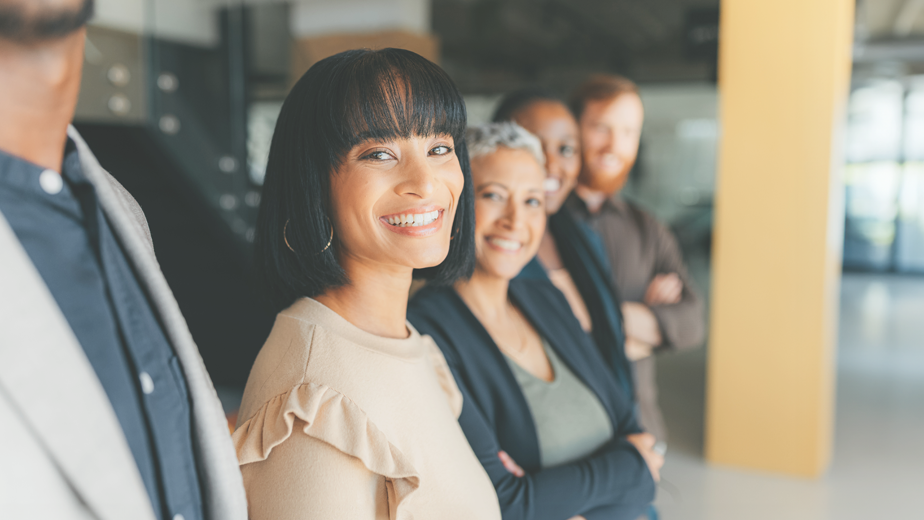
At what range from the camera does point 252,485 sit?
0.96m

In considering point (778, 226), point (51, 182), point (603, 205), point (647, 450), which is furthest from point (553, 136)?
point (778, 226)

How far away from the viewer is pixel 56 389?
2.11ft

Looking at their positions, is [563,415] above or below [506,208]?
below

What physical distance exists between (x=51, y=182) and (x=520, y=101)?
1759mm

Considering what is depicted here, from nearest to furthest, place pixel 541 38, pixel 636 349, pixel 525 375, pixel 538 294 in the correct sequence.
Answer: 1. pixel 525 375
2. pixel 538 294
3. pixel 636 349
4. pixel 541 38

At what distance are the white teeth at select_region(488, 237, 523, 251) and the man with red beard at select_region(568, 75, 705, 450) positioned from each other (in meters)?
0.95

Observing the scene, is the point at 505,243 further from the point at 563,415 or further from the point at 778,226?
the point at 778,226

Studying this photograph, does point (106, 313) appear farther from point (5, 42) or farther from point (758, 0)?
point (758, 0)

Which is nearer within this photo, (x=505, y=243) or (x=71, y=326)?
(x=71, y=326)

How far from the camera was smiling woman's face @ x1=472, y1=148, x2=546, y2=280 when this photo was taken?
165 centimetres

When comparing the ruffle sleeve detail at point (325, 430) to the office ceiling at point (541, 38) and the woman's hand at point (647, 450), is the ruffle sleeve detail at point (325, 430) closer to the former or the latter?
the woman's hand at point (647, 450)

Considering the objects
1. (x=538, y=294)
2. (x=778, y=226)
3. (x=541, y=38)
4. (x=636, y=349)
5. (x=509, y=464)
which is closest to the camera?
(x=509, y=464)

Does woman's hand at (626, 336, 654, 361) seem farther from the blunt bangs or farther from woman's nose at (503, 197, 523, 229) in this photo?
the blunt bangs

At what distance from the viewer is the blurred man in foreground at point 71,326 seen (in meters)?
0.63
